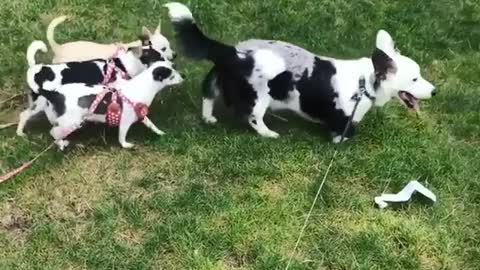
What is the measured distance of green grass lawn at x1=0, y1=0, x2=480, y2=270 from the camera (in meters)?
3.83

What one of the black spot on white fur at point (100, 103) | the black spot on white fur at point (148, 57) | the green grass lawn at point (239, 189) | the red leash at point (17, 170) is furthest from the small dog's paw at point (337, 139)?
the red leash at point (17, 170)

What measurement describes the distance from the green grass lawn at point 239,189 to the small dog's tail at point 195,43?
440 millimetres

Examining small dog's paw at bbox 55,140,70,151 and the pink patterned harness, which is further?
small dog's paw at bbox 55,140,70,151

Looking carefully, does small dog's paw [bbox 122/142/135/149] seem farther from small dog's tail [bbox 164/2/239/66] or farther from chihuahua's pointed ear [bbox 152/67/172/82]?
small dog's tail [bbox 164/2/239/66]

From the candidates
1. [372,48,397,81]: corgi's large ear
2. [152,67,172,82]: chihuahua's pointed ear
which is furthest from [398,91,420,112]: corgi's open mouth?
[152,67,172,82]: chihuahua's pointed ear

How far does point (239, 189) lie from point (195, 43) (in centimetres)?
81

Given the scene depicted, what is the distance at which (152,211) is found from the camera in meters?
4.04

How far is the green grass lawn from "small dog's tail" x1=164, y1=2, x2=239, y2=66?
440mm

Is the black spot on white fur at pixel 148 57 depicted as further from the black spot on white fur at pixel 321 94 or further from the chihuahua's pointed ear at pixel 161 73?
the black spot on white fur at pixel 321 94

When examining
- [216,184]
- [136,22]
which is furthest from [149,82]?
[136,22]

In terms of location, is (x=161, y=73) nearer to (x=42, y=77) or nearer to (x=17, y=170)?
(x=42, y=77)

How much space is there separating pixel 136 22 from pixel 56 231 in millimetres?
2106

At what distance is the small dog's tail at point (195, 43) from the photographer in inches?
169

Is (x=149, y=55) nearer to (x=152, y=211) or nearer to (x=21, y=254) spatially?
(x=152, y=211)
